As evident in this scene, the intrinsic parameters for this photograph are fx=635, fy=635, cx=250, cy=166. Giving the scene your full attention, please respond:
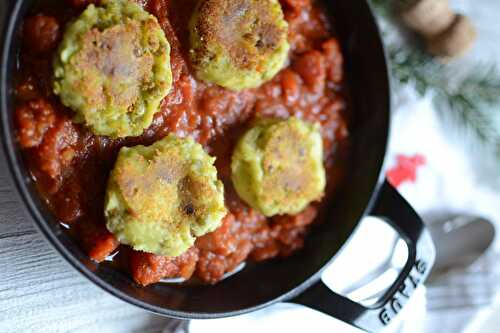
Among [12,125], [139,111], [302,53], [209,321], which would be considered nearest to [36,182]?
[12,125]

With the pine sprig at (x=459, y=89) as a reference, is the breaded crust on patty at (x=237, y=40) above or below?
above

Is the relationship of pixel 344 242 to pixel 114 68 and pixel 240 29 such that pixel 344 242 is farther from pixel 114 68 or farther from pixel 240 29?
pixel 114 68

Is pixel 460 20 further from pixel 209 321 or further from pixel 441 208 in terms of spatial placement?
pixel 209 321

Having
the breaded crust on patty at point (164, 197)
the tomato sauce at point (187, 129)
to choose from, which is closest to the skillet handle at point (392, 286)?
the tomato sauce at point (187, 129)

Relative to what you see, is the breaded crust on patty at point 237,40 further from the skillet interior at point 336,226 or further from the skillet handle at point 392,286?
the skillet handle at point 392,286

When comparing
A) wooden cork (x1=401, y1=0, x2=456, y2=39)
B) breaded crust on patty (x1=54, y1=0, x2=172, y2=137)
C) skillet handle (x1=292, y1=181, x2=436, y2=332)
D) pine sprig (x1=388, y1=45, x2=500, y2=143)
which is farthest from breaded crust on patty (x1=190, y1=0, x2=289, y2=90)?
pine sprig (x1=388, y1=45, x2=500, y2=143)

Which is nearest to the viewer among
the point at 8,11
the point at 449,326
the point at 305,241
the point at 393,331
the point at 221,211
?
the point at 8,11
